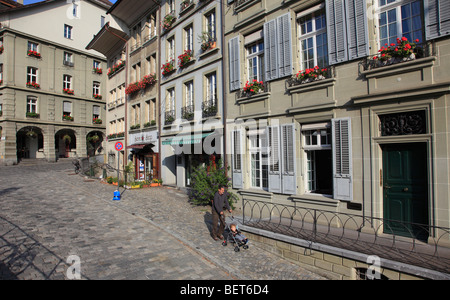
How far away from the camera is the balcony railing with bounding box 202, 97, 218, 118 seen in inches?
467

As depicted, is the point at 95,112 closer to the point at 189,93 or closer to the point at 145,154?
the point at 145,154

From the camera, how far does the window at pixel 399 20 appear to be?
6.08m

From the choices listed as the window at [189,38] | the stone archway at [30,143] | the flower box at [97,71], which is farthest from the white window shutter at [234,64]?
the flower box at [97,71]

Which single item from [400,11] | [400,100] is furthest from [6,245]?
[400,11]

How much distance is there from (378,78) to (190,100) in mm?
9343

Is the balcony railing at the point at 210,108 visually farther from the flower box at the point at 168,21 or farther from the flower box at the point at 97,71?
the flower box at the point at 97,71

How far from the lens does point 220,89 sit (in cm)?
1157

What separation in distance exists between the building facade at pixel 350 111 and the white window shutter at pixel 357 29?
0.03 metres

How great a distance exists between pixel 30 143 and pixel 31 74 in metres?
7.79

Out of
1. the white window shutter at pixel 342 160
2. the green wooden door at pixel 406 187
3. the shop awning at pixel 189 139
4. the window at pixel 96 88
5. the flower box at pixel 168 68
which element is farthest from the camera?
the window at pixel 96 88

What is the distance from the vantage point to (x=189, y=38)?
1412 centimetres

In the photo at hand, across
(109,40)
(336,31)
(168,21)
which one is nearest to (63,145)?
(109,40)

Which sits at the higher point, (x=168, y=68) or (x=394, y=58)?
(x=168, y=68)

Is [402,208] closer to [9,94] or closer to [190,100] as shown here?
[190,100]
